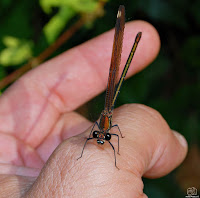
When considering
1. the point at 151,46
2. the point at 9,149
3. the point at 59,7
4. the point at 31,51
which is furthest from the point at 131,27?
the point at 9,149

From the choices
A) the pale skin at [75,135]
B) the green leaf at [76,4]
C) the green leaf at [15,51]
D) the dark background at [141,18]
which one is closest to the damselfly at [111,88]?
the pale skin at [75,135]

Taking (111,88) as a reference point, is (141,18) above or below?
above

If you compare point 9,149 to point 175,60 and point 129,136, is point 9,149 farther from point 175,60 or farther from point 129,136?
point 175,60

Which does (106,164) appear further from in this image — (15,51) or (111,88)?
(15,51)

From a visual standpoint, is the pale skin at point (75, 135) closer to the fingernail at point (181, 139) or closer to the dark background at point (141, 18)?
the fingernail at point (181, 139)

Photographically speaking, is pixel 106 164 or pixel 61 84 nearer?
pixel 106 164

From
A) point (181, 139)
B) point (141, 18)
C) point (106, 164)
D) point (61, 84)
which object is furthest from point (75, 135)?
point (141, 18)

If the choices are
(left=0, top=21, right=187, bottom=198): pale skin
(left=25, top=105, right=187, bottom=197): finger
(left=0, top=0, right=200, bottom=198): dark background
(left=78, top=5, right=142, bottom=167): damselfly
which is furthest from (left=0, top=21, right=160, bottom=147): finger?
(left=25, top=105, right=187, bottom=197): finger

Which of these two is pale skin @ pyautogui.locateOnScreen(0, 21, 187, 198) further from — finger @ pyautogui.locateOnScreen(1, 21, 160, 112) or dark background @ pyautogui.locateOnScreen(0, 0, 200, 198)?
dark background @ pyautogui.locateOnScreen(0, 0, 200, 198)
